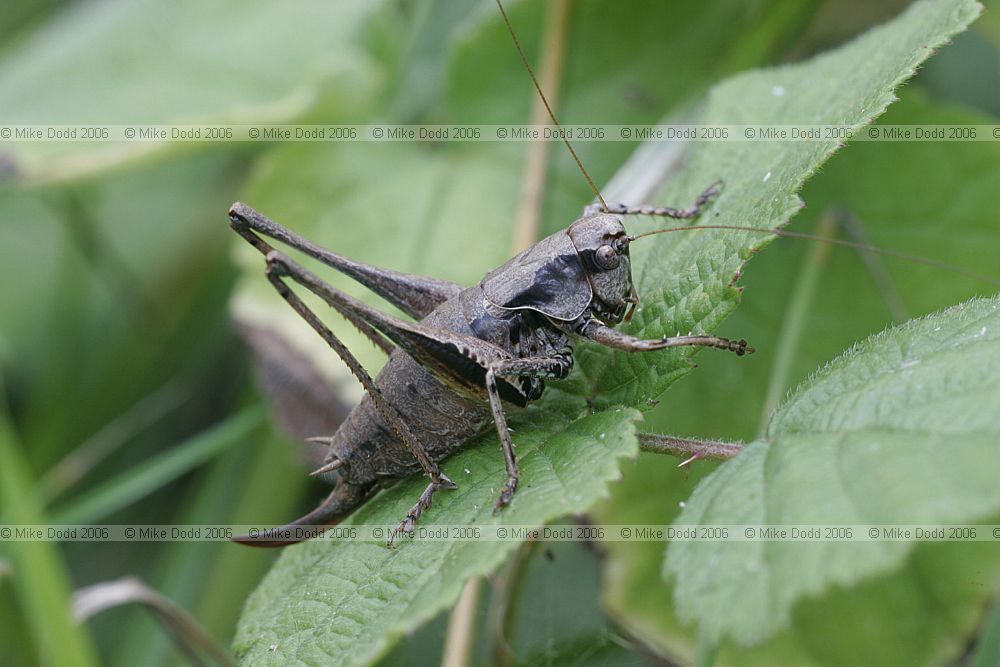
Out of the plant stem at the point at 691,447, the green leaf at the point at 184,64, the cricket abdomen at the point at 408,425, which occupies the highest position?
the green leaf at the point at 184,64

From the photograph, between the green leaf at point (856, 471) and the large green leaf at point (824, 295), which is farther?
the large green leaf at point (824, 295)

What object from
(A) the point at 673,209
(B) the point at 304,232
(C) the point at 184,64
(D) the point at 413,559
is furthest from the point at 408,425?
(C) the point at 184,64

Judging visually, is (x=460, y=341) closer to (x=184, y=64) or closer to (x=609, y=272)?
(x=609, y=272)

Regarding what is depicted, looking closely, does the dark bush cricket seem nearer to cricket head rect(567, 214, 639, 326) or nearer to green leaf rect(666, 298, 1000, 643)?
cricket head rect(567, 214, 639, 326)

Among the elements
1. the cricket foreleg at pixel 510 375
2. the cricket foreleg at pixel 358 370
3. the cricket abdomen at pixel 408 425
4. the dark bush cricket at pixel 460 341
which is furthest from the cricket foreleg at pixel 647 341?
the cricket foreleg at pixel 358 370

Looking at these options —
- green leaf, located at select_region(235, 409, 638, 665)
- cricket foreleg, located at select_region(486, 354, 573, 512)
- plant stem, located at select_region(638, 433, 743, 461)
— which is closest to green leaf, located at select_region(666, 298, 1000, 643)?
plant stem, located at select_region(638, 433, 743, 461)

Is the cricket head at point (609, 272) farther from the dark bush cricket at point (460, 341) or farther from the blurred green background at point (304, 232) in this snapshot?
the blurred green background at point (304, 232)
